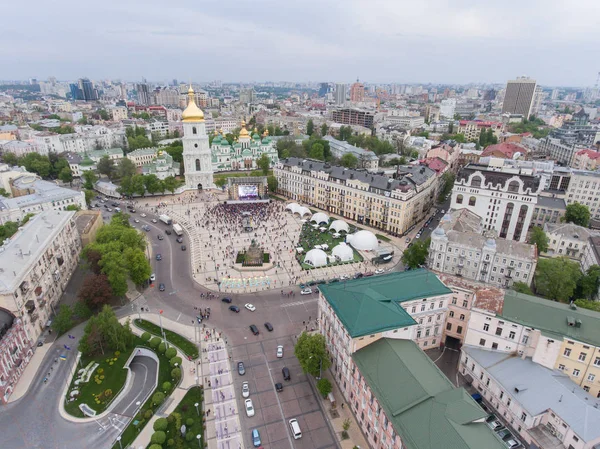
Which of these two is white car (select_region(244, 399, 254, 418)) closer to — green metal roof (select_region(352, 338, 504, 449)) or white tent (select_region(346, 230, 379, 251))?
green metal roof (select_region(352, 338, 504, 449))

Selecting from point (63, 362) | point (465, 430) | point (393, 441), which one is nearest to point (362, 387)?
point (393, 441)

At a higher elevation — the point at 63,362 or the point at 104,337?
the point at 104,337

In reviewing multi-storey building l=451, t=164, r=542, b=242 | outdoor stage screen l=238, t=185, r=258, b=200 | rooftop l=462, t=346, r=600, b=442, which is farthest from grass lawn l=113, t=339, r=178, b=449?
multi-storey building l=451, t=164, r=542, b=242

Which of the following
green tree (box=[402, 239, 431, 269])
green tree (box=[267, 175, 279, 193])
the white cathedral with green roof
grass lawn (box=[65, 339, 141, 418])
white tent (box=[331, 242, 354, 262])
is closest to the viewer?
grass lawn (box=[65, 339, 141, 418])

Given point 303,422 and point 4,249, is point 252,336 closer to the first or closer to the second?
point 303,422

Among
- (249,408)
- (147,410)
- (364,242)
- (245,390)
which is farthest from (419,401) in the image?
(364,242)

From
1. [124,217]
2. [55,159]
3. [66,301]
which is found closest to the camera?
[66,301]
